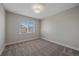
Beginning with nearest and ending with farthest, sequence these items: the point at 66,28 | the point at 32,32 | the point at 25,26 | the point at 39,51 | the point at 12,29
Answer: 1. the point at 39,51
2. the point at 66,28
3. the point at 12,29
4. the point at 25,26
5. the point at 32,32

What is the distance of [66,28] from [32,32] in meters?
2.83

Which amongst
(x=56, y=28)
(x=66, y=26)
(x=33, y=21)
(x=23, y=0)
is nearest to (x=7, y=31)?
(x=33, y=21)

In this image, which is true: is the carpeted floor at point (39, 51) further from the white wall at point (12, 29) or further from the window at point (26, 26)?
the window at point (26, 26)

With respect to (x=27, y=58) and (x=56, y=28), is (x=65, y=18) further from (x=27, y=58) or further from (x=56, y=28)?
(x=27, y=58)

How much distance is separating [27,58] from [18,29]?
3159 mm

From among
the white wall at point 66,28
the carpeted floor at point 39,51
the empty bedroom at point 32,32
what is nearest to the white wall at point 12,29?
the empty bedroom at point 32,32

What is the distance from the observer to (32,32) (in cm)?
438

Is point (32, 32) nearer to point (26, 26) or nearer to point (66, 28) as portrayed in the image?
point (26, 26)

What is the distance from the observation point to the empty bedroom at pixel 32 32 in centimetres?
202

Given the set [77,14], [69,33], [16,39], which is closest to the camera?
[77,14]

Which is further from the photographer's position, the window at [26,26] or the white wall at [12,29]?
the window at [26,26]

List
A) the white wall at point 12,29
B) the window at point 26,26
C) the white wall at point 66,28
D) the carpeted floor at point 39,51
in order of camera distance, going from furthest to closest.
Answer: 1. the window at point 26,26
2. the white wall at point 12,29
3. the white wall at point 66,28
4. the carpeted floor at point 39,51

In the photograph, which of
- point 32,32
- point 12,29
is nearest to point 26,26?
point 32,32

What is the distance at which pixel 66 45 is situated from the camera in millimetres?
2654
